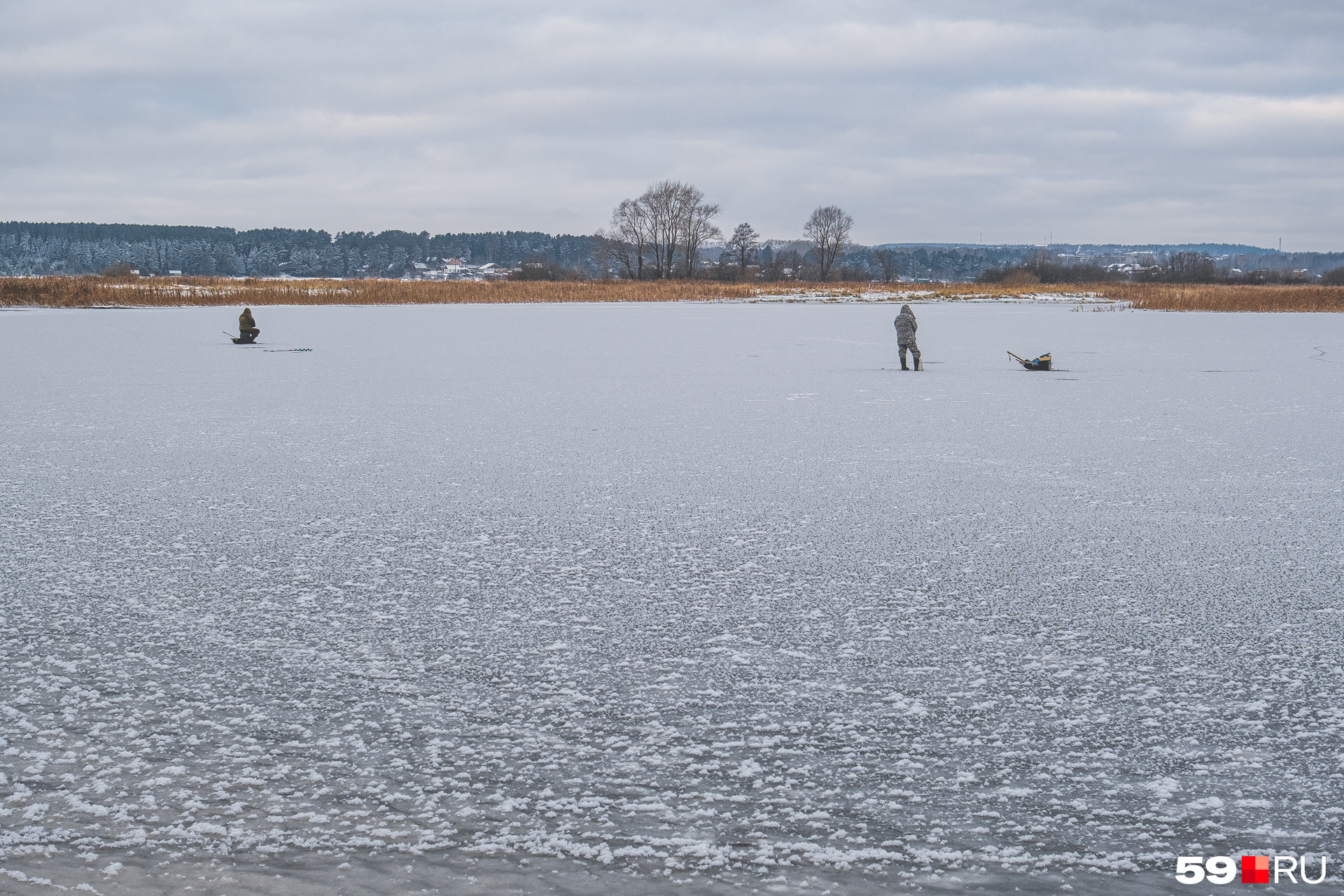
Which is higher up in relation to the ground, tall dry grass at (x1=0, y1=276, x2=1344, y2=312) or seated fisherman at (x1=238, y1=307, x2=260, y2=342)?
tall dry grass at (x1=0, y1=276, x2=1344, y2=312)

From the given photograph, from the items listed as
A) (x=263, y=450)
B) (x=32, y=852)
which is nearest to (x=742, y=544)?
(x=32, y=852)

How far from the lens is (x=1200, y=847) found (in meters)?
2.47

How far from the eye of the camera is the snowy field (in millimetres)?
2479

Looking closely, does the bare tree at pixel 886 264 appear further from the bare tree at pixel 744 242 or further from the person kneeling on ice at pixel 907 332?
the person kneeling on ice at pixel 907 332

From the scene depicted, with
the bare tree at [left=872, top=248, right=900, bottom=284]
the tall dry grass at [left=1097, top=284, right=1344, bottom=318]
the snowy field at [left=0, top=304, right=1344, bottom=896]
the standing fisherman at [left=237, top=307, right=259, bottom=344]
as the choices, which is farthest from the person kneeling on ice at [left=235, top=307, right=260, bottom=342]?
the bare tree at [left=872, top=248, right=900, bottom=284]

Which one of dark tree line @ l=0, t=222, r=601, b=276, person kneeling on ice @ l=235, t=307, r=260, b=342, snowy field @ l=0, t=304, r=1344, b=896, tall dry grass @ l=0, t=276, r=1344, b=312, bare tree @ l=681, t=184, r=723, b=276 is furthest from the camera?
dark tree line @ l=0, t=222, r=601, b=276

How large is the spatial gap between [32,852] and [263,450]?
19.4 ft

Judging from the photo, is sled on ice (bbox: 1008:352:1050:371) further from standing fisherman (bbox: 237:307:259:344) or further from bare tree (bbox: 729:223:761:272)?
bare tree (bbox: 729:223:761:272)

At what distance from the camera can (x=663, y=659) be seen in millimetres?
3619

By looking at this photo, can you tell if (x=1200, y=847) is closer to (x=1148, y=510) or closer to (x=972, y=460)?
(x=1148, y=510)
